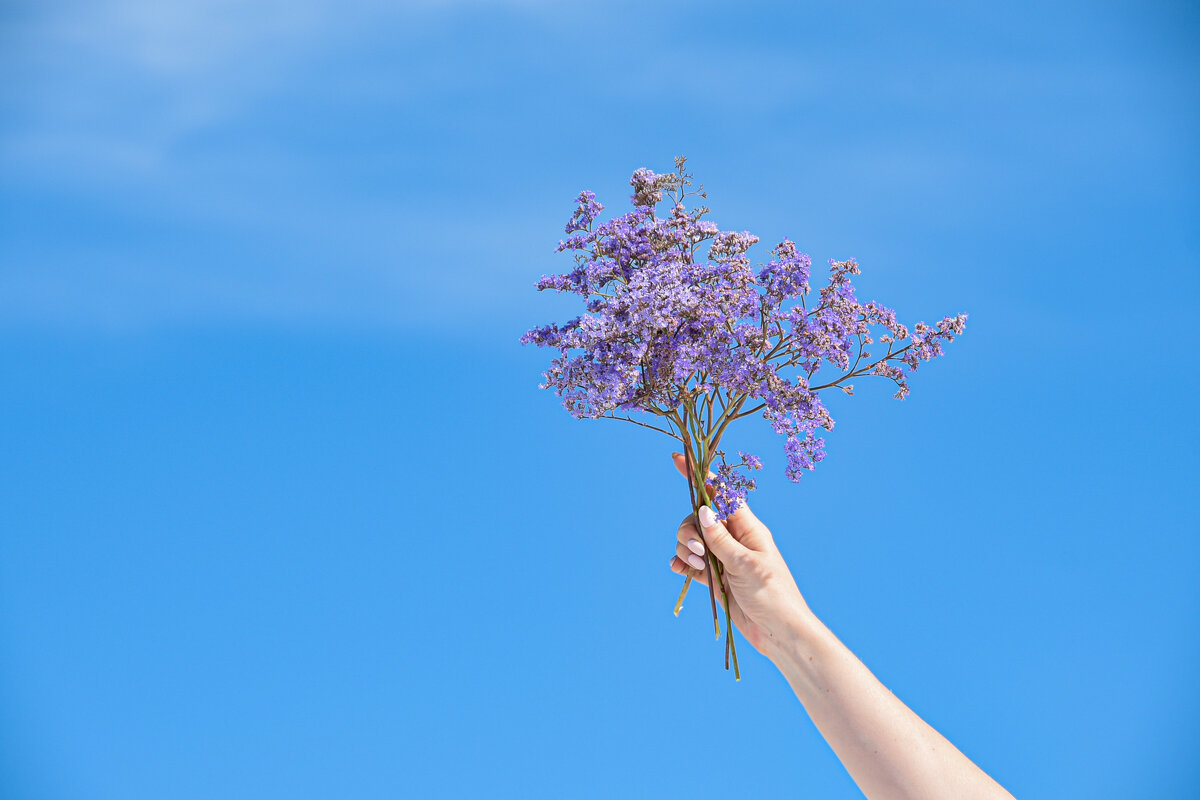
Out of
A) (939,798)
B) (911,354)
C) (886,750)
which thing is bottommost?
(939,798)

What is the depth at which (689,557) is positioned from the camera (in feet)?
12.7

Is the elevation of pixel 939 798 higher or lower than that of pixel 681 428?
lower

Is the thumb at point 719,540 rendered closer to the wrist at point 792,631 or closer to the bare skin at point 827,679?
the bare skin at point 827,679

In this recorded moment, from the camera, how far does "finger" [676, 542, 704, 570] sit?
12.6 feet

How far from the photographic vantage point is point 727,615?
12.4ft

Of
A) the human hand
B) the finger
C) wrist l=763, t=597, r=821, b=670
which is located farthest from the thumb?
wrist l=763, t=597, r=821, b=670

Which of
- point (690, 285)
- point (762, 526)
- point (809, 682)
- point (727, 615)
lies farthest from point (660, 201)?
point (809, 682)

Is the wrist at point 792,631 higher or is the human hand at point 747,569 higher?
the human hand at point 747,569

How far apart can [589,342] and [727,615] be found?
4.39ft

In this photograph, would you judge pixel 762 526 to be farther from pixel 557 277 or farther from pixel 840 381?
pixel 557 277

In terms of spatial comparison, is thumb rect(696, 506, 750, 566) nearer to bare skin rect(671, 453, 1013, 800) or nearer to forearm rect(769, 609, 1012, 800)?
bare skin rect(671, 453, 1013, 800)

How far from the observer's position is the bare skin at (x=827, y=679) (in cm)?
308

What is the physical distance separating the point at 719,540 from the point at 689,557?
9.2 inches

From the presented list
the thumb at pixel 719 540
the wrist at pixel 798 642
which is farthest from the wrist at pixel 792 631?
the thumb at pixel 719 540
